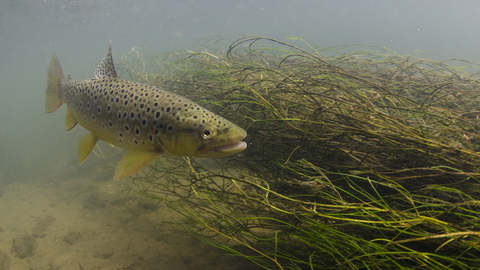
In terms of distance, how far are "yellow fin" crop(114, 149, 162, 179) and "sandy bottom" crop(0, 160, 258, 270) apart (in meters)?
0.85

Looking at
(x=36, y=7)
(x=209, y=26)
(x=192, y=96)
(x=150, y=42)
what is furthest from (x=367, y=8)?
(x=192, y=96)

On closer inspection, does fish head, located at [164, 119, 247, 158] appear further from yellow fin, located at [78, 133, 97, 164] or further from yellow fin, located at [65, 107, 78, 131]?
yellow fin, located at [65, 107, 78, 131]

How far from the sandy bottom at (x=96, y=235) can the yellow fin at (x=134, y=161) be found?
85 cm

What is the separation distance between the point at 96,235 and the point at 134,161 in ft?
11.6

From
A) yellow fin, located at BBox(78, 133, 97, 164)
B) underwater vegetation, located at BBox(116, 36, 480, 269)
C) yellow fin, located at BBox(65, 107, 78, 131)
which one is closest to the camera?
underwater vegetation, located at BBox(116, 36, 480, 269)

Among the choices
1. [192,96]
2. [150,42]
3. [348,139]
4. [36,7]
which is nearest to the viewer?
[348,139]

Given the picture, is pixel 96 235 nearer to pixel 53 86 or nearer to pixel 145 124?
pixel 53 86

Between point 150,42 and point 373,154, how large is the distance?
126 metres

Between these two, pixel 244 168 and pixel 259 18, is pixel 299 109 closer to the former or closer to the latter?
pixel 244 168

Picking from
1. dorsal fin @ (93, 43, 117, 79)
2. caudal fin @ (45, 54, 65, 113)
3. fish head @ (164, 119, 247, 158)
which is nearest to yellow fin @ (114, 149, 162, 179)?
fish head @ (164, 119, 247, 158)

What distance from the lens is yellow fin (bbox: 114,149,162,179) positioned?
251 centimetres

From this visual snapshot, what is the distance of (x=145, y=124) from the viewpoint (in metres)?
2.68

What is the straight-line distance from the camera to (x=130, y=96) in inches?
112

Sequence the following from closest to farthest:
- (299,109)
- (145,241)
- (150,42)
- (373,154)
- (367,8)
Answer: (373,154)
(299,109)
(145,241)
(150,42)
(367,8)
